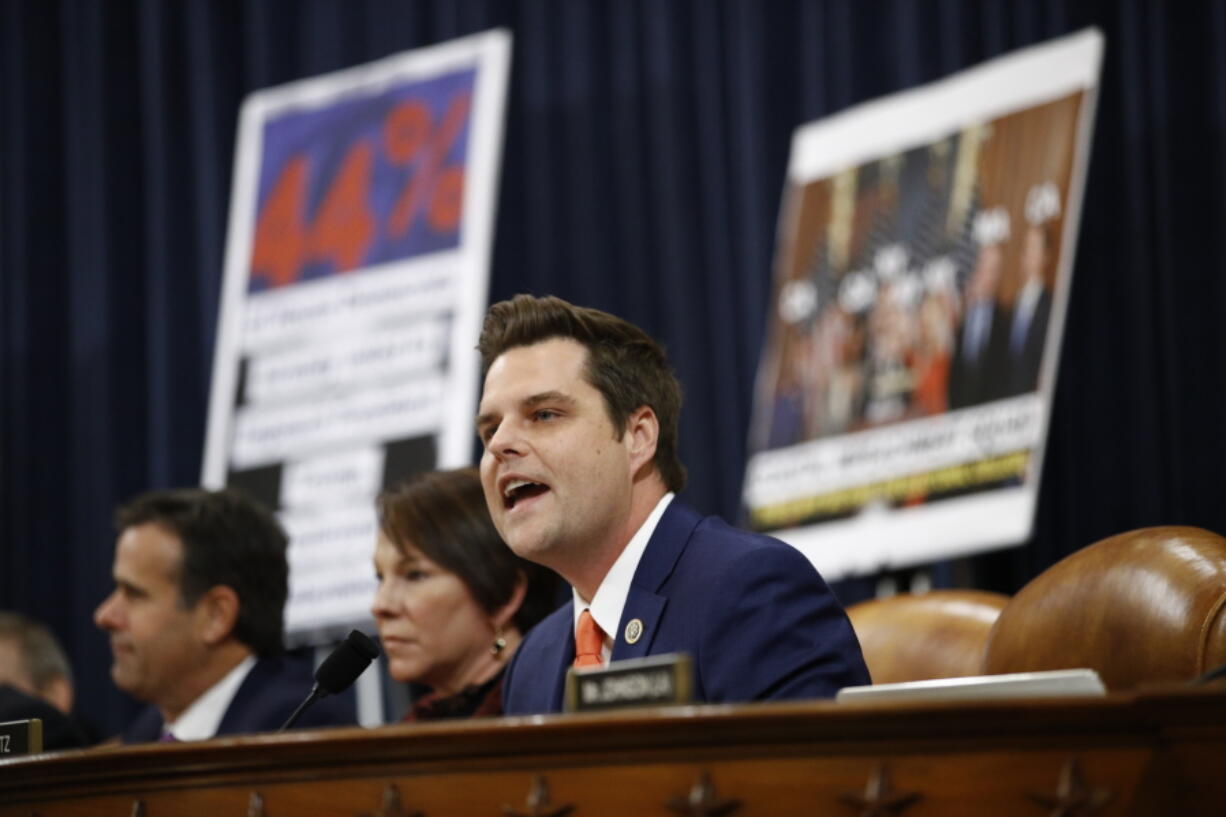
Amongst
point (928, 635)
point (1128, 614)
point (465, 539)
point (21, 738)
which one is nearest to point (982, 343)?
point (465, 539)

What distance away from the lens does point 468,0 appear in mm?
6211

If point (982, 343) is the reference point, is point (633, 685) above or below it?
below

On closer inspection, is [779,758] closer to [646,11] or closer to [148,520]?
[148,520]

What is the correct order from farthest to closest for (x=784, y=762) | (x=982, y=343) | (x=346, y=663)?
A: (x=982, y=343) → (x=346, y=663) → (x=784, y=762)

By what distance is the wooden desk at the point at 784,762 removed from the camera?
1.37 metres

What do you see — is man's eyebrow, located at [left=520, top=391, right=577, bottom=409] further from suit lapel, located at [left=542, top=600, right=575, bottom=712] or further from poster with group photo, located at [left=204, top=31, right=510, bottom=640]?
poster with group photo, located at [left=204, top=31, right=510, bottom=640]

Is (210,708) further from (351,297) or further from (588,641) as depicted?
(351,297)

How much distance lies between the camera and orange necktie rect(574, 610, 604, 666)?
8.04 feet

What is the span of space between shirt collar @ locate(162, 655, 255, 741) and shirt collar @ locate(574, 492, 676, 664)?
134cm

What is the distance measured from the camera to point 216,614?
372 cm

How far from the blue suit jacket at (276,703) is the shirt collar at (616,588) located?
0.80 metres

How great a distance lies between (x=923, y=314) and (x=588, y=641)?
2.25 meters

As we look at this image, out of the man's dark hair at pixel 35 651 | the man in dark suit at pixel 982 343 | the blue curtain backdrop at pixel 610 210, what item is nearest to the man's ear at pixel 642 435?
the man in dark suit at pixel 982 343

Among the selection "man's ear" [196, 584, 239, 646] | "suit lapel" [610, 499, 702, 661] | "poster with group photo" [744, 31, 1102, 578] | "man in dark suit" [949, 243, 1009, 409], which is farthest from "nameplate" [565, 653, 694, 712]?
"man in dark suit" [949, 243, 1009, 409]
